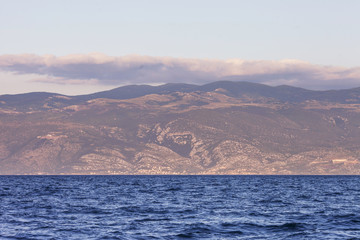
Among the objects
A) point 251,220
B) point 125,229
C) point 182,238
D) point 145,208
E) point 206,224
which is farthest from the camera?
point 145,208

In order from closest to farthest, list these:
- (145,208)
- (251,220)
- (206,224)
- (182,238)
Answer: (182,238)
(206,224)
(251,220)
(145,208)

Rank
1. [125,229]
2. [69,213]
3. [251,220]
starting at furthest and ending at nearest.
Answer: [69,213] < [251,220] < [125,229]

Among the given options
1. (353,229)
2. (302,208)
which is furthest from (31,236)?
(302,208)

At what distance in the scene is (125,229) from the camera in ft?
165

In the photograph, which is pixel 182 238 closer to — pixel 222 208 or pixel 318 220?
pixel 318 220

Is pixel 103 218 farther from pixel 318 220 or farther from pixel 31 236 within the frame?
pixel 318 220

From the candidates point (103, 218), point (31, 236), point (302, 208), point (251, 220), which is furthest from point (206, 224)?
point (302, 208)

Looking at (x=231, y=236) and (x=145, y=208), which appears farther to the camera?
(x=145, y=208)

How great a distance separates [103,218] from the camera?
5850 centimetres

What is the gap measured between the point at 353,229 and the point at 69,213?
30811 millimetres

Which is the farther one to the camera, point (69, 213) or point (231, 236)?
point (69, 213)

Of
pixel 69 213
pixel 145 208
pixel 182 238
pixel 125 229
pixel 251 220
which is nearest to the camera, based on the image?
pixel 182 238

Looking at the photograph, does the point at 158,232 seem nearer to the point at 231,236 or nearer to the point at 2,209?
the point at 231,236

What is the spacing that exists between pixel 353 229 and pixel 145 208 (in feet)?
93.7
